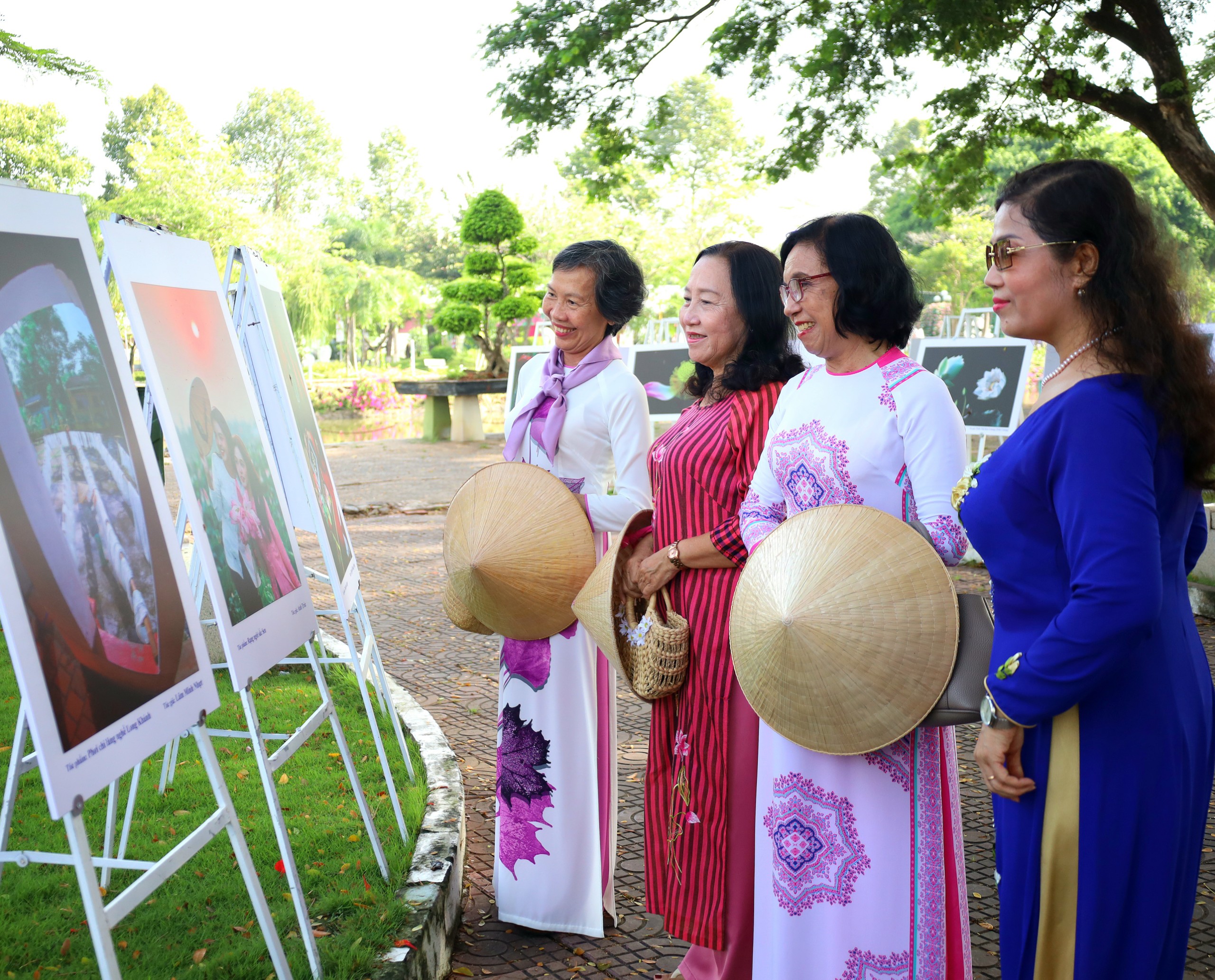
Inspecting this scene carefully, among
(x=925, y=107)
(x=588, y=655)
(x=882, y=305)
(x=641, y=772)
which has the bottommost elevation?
(x=641, y=772)

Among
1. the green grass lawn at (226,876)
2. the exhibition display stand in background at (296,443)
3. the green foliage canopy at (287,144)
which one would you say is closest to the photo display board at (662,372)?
the exhibition display stand in background at (296,443)

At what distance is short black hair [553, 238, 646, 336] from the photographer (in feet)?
9.96

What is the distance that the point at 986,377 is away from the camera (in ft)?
29.7

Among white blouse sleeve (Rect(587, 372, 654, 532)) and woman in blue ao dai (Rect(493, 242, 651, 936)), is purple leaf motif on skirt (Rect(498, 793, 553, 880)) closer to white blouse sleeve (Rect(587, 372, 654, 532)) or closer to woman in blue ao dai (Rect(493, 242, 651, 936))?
woman in blue ao dai (Rect(493, 242, 651, 936))

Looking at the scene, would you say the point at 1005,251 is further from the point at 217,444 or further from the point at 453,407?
the point at 453,407

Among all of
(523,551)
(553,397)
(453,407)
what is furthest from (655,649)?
(453,407)

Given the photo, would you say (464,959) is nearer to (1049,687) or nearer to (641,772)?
(641,772)

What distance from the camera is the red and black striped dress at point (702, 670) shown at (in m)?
2.51

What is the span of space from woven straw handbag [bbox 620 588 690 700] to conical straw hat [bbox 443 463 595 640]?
0.35 metres

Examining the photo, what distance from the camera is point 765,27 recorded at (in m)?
9.56

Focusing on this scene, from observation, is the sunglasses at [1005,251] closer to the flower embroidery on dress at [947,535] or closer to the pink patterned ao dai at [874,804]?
the pink patterned ao dai at [874,804]

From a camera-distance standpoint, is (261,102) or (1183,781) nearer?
(1183,781)

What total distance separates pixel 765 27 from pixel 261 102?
58.3m

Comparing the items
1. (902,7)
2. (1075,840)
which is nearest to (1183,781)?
(1075,840)
